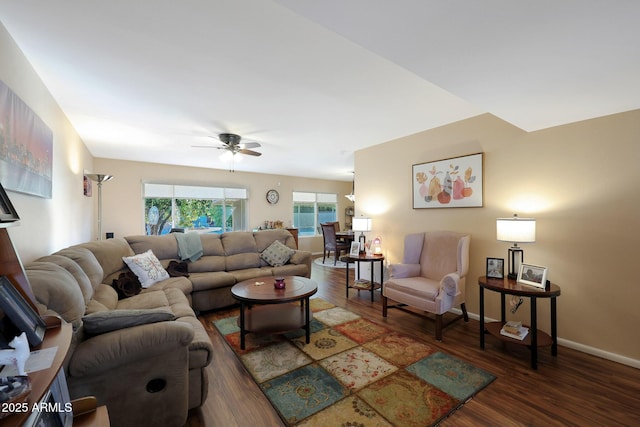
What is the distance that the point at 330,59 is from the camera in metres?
1.96

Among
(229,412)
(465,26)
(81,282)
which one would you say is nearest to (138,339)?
(229,412)

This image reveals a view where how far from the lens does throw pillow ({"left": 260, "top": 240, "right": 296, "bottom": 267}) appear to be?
4.15 m

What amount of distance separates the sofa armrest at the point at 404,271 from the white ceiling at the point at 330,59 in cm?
181

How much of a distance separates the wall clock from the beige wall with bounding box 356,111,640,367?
4944 millimetres

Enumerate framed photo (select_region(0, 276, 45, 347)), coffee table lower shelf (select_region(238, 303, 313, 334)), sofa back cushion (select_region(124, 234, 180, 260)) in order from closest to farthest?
framed photo (select_region(0, 276, 45, 347)), coffee table lower shelf (select_region(238, 303, 313, 334)), sofa back cushion (select_region(124, 234, 180, 260))

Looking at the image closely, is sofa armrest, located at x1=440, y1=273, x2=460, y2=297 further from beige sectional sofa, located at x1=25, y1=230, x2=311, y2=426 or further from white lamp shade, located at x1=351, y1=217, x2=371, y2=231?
beige sectional sofa, located at x1=25, y1=230, x2=311, y2=426

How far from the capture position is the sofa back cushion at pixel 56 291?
139 centimetres

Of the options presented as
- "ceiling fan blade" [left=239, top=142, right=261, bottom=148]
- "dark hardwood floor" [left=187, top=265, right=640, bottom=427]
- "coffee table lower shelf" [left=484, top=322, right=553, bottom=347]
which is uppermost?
"ceiling fan blade" [left=239, top=142, right=261, bottom=148]

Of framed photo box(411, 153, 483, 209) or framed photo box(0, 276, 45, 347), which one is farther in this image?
framed photo box(411, 153, 483, 209)

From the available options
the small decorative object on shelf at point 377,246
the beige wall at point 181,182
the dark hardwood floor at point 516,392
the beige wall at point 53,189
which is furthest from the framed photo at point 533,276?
the beige wall at point 181,182

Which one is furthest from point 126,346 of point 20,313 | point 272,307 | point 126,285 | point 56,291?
point 272,307

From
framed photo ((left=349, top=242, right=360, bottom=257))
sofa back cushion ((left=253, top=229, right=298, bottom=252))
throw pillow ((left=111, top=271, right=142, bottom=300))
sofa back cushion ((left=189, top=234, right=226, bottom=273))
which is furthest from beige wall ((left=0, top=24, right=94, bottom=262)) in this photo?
framed photo ((left=349, top=242, right=360, bottom=257))

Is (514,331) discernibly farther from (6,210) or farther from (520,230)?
(6,210)

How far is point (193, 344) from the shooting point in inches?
66.7
